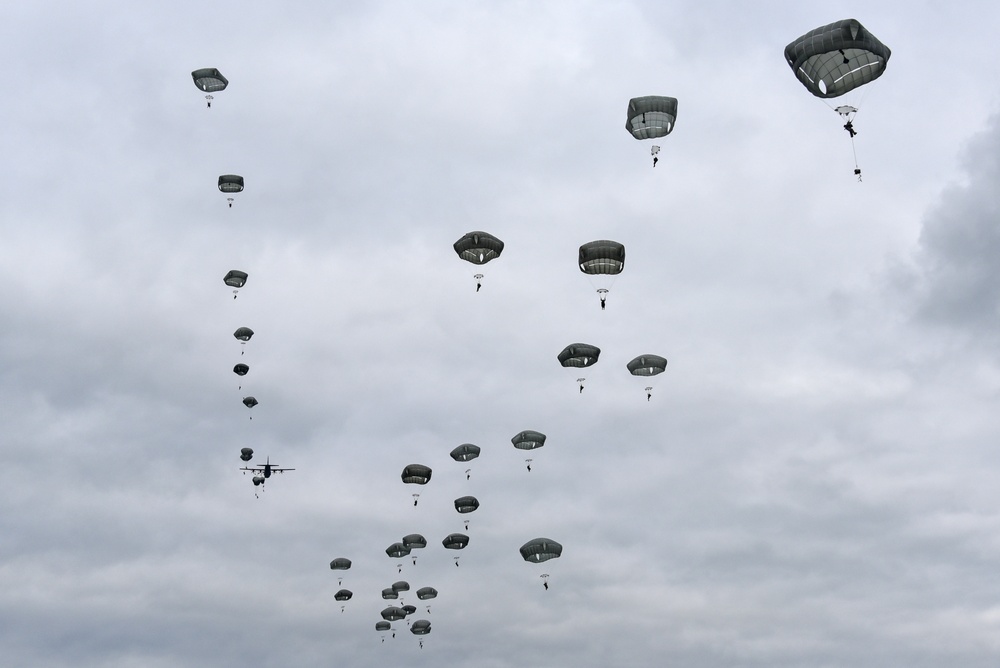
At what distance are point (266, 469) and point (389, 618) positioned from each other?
42614mm

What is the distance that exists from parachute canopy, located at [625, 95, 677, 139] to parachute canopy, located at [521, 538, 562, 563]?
43565 mm

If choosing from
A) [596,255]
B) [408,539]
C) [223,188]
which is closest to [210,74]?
[223,188]

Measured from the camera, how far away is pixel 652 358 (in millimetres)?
88812

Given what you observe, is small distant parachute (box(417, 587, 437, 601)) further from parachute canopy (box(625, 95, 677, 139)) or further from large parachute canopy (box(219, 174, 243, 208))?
parachute canopy (box(625, 95, 677, 139))

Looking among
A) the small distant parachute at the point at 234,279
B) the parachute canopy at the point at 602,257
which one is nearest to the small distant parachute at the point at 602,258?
the parachute canopy at the point at 602,257

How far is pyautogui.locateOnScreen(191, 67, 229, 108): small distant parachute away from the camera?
89.6 metres

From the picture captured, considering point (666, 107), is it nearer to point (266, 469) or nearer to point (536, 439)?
point (536, 439)

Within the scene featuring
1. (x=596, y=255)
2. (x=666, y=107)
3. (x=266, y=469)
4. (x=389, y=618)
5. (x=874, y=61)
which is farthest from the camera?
(x=266, y=469)

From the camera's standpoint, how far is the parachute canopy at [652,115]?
2808 inches

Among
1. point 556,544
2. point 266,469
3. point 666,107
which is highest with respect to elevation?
point 266,469

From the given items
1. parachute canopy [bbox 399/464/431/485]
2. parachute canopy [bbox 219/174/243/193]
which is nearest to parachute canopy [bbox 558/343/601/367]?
parachute canopy [bbox 399/464/431/485]

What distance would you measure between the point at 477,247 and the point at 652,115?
727 inches

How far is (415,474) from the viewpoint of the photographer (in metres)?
104

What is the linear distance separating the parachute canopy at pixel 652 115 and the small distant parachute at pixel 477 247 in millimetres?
15769
